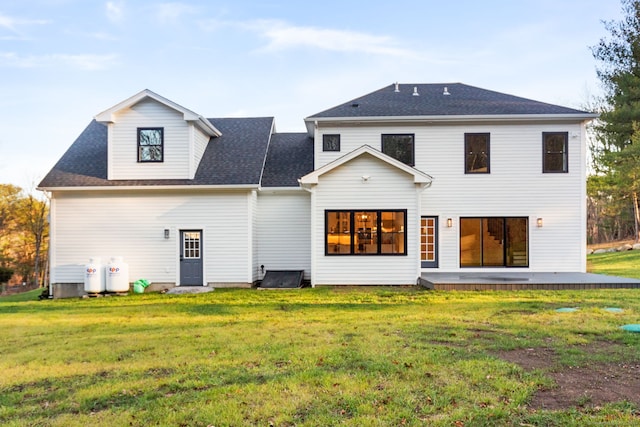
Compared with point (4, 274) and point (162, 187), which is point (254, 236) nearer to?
point (162, 187)

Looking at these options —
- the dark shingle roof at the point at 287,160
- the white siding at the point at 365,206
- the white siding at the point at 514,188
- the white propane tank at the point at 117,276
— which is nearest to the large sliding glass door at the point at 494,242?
the white siding at the point at 514,188

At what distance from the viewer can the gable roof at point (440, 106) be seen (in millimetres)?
13934

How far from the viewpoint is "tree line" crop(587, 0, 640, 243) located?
60.2 ft

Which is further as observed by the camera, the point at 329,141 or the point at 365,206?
the point at 329,141

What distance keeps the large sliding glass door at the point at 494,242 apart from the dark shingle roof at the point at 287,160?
6.01 m

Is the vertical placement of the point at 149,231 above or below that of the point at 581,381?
above

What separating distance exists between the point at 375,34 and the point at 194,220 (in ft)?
38.1

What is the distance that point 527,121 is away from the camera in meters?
14.0

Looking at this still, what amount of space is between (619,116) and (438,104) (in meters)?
13.2

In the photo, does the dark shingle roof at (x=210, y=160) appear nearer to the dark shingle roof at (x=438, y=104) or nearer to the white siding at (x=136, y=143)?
the white siding at (x=136, y=143)

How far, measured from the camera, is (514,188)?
14.1m

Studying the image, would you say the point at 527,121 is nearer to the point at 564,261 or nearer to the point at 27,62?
the point at 564,261

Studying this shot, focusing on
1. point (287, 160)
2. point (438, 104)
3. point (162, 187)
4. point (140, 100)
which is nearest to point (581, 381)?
point (162, 187)

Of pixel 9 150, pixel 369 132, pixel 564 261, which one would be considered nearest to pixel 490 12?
pixel 369 132
